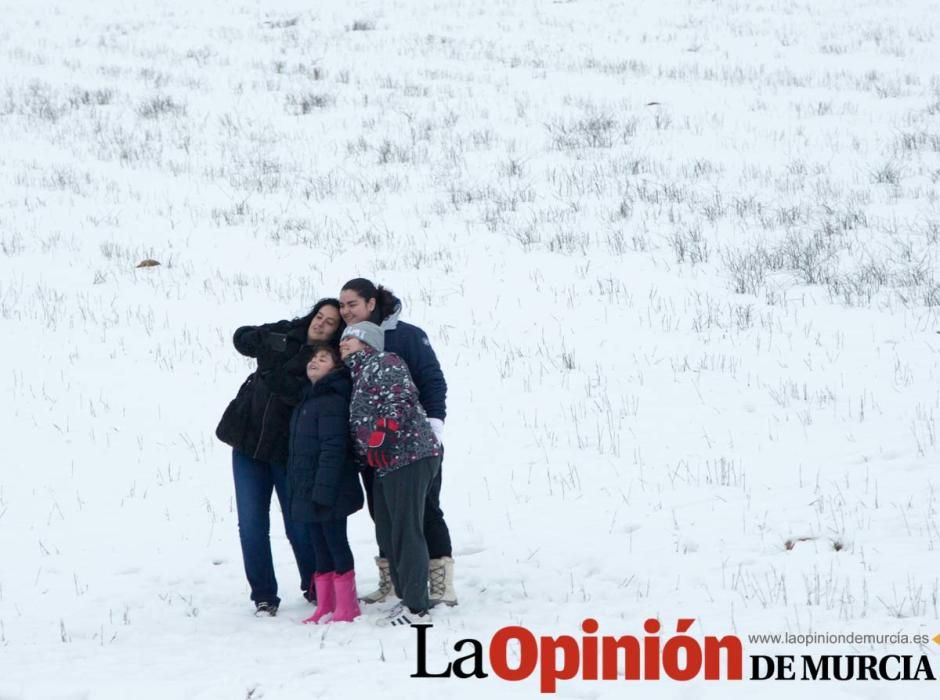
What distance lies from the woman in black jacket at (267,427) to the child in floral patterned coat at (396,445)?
0.37 m

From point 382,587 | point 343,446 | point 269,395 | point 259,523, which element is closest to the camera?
point 343,446

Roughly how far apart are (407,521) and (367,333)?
1.07 m

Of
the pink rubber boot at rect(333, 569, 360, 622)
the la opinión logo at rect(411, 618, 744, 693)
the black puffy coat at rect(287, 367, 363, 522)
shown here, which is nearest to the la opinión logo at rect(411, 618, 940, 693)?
the la opinión logo at rect(411, 618, 744, 693)

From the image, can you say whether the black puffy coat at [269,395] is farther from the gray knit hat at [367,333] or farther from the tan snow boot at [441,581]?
the tan snow boot at [441,581]

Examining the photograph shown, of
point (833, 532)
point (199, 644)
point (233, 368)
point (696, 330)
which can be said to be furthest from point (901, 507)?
point (233, 368)

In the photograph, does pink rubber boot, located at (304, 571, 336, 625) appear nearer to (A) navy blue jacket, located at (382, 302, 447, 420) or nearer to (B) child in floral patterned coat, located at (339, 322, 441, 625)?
(B) child in floral patterned coat, located at (339, 322, 441, 625)

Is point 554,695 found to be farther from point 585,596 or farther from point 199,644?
point 199,644

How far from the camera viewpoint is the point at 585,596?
5734mm

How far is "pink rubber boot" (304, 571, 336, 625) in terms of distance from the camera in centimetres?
563

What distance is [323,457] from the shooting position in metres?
5.30

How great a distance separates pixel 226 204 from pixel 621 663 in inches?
458

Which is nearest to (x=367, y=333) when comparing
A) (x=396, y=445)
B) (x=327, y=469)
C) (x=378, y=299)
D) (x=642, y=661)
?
(x=378, y=299)

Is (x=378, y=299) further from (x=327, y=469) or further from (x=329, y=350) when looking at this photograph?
(x=327, y=469)

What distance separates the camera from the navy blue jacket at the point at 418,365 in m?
5.54
